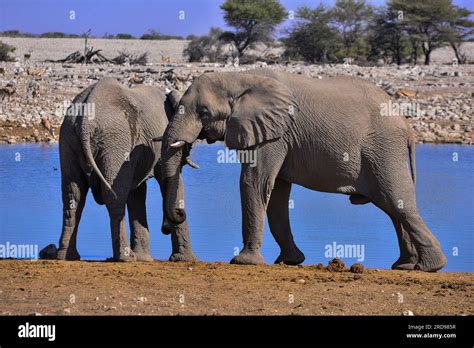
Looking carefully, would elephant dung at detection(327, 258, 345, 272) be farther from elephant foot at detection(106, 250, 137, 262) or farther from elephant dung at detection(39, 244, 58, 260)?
elephant dung at detection(39, 244, 58, 260)

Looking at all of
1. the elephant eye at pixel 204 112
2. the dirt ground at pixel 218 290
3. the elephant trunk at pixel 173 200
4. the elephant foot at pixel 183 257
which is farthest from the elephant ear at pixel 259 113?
the elephant foot at pixel 183 257

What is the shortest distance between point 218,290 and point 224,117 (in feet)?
7.22

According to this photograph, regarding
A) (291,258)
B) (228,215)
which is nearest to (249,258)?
(291,258)

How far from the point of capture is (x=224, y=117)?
36.1 feet

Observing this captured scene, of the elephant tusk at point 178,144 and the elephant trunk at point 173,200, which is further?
the elephant trunk at point 173,200

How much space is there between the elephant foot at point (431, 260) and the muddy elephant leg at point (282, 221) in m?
1.16

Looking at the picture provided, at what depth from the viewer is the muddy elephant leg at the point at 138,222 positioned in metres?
11.6

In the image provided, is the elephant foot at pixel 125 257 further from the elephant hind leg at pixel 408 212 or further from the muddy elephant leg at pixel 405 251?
the muddy elephant leg at pixel 405 251

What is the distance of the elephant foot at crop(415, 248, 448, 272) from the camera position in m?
11.0

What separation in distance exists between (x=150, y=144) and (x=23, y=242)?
2.62 m

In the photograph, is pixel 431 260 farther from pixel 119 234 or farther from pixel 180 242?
pixel 119 234
